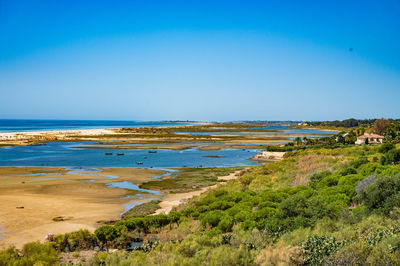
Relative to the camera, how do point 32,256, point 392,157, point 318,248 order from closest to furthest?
point 318,248 < point 32,256 < point 392,157

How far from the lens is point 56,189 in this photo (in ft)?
87.8

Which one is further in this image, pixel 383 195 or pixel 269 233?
pixel 383 195

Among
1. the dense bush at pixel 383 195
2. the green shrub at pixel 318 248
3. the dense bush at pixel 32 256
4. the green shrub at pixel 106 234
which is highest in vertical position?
the dense bush at pixel 383 195

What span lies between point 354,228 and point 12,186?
29007 mm

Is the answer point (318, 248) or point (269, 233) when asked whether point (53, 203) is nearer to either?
point (269, 233)

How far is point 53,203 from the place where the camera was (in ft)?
70.0

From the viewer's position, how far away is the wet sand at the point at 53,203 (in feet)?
51.1

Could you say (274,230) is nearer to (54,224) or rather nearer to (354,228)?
(354,228)

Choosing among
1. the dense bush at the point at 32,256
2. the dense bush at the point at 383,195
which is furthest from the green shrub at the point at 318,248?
the dense bush at the point at 32,256

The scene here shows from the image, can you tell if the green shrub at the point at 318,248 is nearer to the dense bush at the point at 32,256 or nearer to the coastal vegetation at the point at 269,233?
the coastal vegetation at the point at 269,233

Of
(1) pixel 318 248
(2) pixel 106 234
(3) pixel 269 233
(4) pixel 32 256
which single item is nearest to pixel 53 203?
(2) pixel 106 234

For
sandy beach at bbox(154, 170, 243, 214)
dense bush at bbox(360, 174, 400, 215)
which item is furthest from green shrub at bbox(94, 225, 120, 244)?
dense bush at bbox(360, 174, 400, 215)

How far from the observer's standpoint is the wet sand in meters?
15.6

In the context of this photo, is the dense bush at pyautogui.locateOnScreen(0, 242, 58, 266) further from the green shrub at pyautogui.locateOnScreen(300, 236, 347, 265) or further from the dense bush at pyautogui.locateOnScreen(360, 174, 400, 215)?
the dense bush at pyautogui.locateOnScreen(360, 174, 400, 215)
